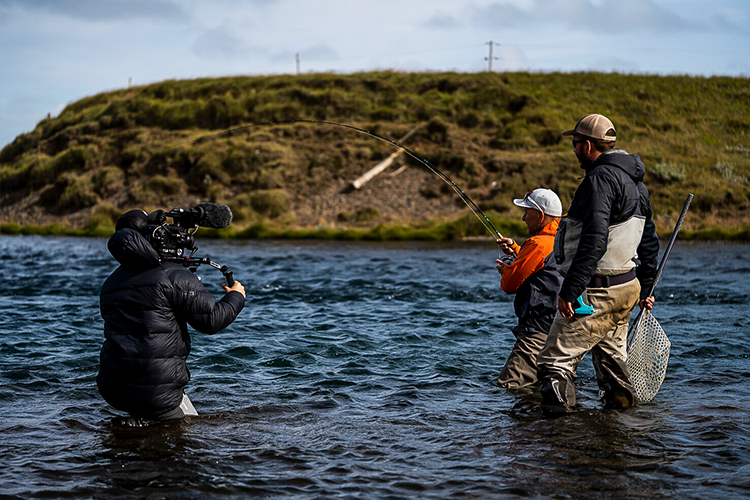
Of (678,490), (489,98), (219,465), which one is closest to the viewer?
(678,490)

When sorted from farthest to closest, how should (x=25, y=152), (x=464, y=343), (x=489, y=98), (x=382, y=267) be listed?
(x=25, y=152) < (x=489, y=98) < (x=382, y=267) < (x=464, y=343)

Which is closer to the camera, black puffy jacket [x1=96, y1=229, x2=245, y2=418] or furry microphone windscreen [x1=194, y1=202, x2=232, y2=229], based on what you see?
black puffy jacket [x1=96, y1=229, x2=245, y2=418]

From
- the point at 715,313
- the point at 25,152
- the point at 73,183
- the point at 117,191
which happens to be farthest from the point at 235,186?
the point at 715,313

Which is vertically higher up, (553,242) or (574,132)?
(574,132)

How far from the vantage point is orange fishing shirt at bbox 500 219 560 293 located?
6613 mm

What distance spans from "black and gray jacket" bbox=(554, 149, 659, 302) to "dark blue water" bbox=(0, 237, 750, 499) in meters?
1.35

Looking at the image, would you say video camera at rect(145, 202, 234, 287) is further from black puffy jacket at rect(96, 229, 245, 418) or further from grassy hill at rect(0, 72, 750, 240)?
grassy hill at rect(0, 72, 750, 240)

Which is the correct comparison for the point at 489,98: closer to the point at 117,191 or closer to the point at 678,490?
the point at 117,191

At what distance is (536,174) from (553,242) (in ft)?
98.0

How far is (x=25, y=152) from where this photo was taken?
51.4 meters

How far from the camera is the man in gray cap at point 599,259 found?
560 centimetres

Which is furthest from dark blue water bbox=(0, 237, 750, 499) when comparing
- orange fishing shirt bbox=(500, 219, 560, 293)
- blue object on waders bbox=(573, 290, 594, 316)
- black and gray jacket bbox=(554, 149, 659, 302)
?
black and gray jacket bbox=(554, 149, 659, 302)

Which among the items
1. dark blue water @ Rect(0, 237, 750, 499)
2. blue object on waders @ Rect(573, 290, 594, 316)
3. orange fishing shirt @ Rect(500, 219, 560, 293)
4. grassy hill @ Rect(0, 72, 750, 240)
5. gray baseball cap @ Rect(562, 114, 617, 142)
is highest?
grassy hill @ Rect(0, 72, 750, 240)

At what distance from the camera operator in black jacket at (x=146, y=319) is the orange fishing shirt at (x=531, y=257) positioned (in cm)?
266
